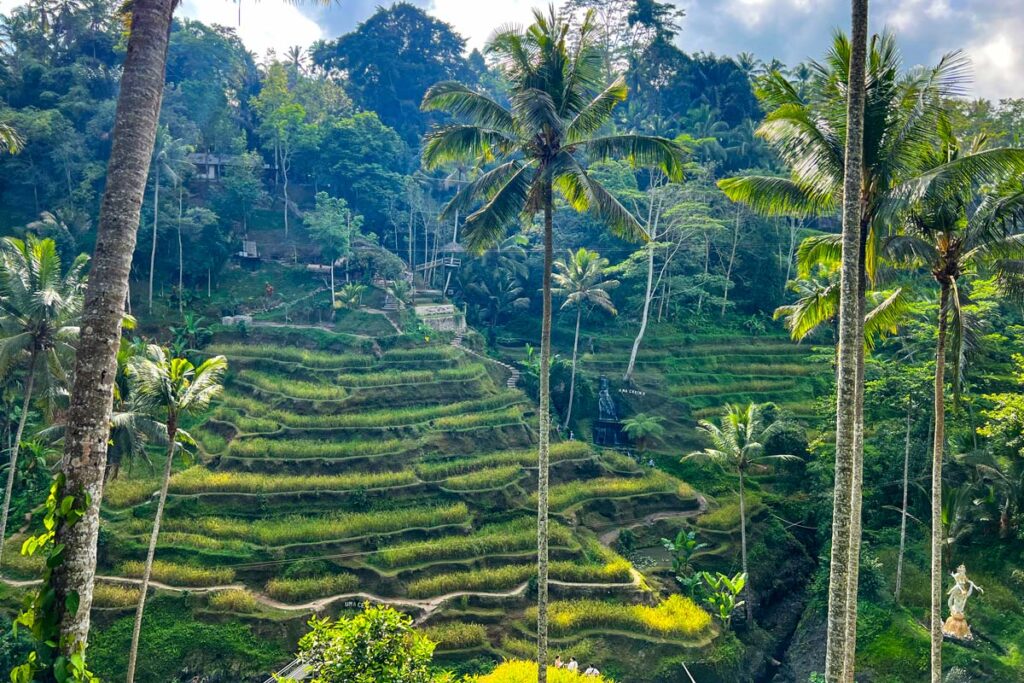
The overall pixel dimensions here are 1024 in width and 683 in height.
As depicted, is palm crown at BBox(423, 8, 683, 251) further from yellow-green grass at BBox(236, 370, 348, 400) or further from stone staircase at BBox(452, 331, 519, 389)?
stone staircase at BBox(452, 331, 519, 389)

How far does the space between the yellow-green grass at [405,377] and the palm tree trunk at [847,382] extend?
2051cm

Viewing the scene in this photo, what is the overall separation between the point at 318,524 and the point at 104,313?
16.3 metres

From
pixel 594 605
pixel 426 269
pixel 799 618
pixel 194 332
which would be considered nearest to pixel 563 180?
pixel 594 605

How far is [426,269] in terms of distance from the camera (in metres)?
39.6

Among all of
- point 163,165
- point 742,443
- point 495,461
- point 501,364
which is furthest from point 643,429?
point 163,165

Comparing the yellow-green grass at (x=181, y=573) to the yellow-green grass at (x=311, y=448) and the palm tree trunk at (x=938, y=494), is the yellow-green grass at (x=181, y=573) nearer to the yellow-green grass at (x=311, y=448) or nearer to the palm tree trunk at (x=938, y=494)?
the yellow-green grass at (x=311, y=448)

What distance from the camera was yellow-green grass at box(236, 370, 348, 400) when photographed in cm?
2427

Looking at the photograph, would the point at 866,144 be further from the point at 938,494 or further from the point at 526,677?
the point at 526,677

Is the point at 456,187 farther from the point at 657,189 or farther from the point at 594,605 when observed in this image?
the point at 594,605

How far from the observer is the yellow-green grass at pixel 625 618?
17656 mm

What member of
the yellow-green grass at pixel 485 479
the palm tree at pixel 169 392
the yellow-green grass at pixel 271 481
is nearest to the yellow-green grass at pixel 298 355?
the yellow-green grass at pixel 271 481

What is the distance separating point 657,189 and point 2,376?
1154 inches

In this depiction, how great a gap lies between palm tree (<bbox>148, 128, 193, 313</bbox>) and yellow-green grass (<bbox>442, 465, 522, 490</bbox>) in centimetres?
1770

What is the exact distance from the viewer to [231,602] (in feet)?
56.3
